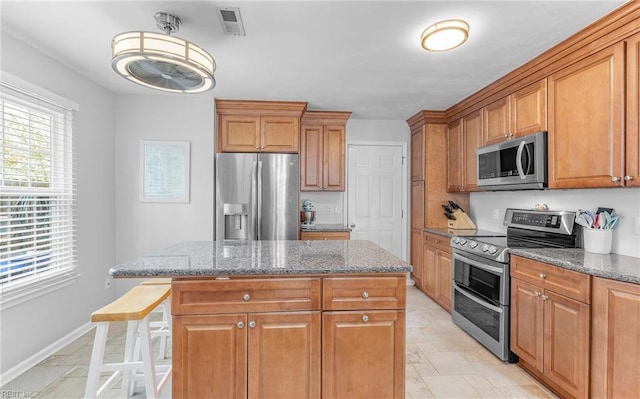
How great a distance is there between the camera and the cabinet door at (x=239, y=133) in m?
3.74

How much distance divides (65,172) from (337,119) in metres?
3.02

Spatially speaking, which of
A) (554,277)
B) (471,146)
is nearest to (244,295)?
(554,277)

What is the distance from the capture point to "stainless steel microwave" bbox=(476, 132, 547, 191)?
8.17ft

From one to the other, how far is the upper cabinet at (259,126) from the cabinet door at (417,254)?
2.05 metres

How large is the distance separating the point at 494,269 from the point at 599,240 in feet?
2.30

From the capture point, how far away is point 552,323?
A: 2006 mm

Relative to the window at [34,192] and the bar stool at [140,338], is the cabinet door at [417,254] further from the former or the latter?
the window at [34,192]

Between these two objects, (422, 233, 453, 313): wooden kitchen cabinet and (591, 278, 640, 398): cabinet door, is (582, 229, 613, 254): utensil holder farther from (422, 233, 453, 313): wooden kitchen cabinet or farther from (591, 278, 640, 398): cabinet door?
(422, 233, 453, 313): wooden kitchen cabinet

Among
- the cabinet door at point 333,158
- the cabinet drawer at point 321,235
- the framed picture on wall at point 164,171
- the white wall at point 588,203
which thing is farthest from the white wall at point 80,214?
the white wall at point 588,203

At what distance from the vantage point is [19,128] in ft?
7.65

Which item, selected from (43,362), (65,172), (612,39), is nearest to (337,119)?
(612,39)

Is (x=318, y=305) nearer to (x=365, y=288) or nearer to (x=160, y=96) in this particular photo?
(x=365, y=288)

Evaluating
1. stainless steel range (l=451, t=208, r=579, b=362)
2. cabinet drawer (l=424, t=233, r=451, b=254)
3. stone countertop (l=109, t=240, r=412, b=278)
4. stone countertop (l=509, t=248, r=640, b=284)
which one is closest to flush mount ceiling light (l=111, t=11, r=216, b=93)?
stone countertop (l=109, t=240, r=412, b=278)

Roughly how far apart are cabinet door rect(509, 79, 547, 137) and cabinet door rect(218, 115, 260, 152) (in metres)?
2.71
